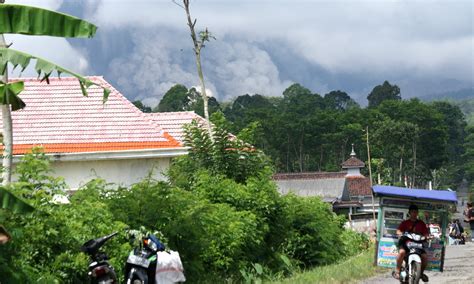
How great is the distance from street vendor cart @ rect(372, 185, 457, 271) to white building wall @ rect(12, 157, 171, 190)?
377 inches

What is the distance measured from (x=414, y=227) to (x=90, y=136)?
13082mm

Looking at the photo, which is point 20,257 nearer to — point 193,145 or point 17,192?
point 17,192

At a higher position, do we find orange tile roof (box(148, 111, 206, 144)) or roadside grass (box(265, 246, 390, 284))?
orange tile roof (box(148, 111, 206, 144))

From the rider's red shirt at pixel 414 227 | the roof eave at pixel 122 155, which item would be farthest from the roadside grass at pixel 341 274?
the roof eave at pixel 122 155

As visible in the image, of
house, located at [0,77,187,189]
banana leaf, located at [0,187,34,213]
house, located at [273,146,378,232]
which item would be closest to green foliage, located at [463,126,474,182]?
house, located at [273,146,378,232]

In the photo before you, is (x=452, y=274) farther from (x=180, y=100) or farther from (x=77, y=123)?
(x=180, y=100)

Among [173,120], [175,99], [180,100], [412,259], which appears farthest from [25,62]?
[175,99]

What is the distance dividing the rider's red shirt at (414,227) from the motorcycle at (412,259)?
81mm

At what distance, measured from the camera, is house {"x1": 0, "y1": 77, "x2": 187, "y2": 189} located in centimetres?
2652

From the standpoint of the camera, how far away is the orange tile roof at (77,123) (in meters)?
27.1

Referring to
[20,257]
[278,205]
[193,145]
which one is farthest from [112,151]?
[20,257]

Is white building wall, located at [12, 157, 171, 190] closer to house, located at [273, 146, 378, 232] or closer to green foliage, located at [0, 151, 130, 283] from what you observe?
green foliage, located at [0, 151, 130, 283]

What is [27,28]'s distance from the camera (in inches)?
388

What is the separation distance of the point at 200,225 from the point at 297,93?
533ft
